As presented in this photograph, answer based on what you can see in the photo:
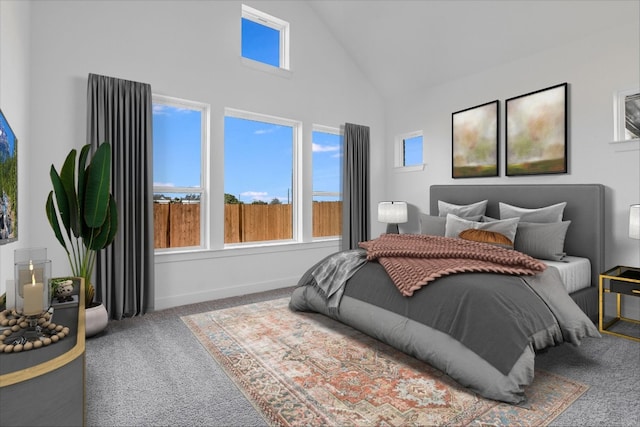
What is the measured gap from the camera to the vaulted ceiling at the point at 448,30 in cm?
333

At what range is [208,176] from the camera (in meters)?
3.84

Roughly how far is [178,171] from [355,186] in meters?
2.39

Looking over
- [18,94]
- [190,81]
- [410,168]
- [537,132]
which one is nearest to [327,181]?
[410,168]

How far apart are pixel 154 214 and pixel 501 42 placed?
4.18 m

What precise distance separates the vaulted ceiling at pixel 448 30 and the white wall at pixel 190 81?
31cm

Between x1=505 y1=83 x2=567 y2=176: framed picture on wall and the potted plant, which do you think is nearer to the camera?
the potted plant

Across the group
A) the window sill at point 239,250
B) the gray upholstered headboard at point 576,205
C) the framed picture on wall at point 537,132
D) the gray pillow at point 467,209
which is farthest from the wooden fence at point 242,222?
the framed picture on wall at point 537,132

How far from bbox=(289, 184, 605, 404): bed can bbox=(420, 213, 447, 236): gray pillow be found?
2.47ft

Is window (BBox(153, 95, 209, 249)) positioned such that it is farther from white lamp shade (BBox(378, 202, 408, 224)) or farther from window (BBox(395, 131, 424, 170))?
window (BBox(395, 131, 424, 170))

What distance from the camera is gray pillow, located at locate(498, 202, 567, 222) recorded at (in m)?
3.40

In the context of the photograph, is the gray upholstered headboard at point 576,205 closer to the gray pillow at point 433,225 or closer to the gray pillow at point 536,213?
the gray pillow at point 536,213

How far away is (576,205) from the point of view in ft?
11.1

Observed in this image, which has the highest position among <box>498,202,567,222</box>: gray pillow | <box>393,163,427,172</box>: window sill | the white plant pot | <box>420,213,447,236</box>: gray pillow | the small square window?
the small square window

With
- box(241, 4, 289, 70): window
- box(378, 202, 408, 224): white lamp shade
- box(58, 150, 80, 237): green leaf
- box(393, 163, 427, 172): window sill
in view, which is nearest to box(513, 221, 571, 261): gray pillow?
box(378, 202, 408, 224): white lamp shade
